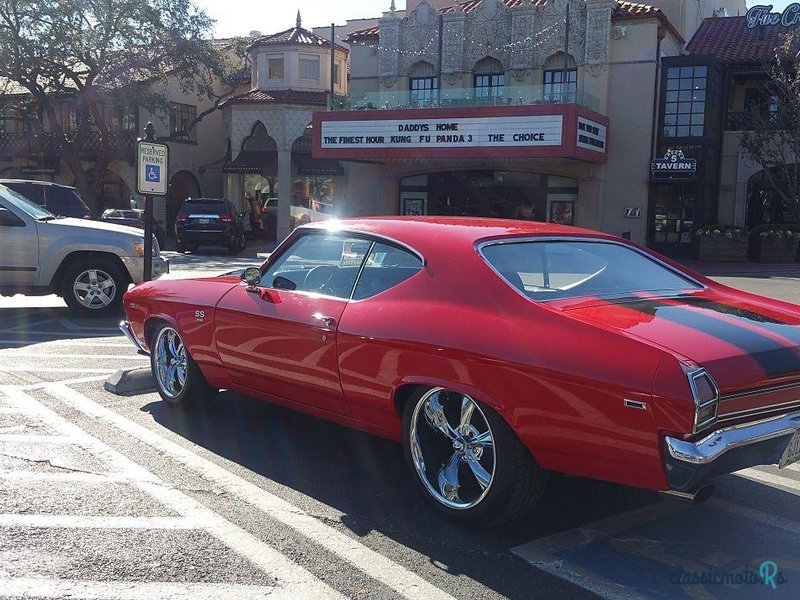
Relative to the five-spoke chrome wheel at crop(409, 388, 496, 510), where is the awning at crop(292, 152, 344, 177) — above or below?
above

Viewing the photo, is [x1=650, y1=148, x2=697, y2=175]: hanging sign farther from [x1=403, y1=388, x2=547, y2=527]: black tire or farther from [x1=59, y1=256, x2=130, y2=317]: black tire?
[x1=403, y1=388, x2=547, y2=527]: black tire

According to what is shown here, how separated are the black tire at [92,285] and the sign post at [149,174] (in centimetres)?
224

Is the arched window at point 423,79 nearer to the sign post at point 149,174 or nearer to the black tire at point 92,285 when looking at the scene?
the black tire at point 92,285

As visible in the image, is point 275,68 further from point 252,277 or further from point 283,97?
point 252,277

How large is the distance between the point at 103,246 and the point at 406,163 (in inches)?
827

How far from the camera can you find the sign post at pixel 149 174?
7.79m

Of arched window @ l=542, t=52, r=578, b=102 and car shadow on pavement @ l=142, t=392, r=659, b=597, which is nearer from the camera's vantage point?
car shadow on pavement @ l=142, t=392, r=659, b=597

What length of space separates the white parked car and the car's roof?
20.2 feet

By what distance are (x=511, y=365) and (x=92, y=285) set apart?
812cm

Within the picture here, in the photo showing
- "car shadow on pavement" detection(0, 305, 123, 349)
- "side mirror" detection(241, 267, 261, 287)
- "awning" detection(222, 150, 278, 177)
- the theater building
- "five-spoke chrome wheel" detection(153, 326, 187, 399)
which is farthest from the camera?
"awning" detection(222, 150, 278, 177)

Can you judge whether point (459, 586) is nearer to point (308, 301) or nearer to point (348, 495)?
point (348, 495)

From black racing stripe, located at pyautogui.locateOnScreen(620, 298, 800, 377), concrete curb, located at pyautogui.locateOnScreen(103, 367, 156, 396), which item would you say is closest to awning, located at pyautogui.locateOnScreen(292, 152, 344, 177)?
concrete curb, located at pyautogui.locateOnScreen(103, 367, 156, 396)

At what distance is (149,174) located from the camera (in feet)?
26.0

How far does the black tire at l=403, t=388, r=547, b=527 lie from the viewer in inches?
139
